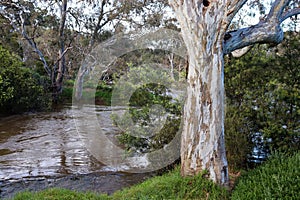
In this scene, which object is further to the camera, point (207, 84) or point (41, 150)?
point (41, 150)

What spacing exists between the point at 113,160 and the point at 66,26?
13125 mm

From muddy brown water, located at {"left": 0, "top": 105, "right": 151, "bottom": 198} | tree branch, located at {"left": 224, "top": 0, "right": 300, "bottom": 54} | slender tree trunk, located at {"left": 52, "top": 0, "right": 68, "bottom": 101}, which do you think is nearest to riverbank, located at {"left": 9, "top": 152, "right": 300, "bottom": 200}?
muddy brown water, located at {"left": 0, "top": 105, "right": 151, "bottom": 198}

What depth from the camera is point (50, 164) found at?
566 cm

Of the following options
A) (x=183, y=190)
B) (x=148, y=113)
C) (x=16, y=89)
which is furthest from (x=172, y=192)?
(x=16, y=89)

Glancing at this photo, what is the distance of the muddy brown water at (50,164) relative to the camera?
461 centimetres

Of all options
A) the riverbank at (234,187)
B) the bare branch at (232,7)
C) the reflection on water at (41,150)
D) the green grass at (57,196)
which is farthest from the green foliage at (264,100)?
the reflection on water at (41,150)

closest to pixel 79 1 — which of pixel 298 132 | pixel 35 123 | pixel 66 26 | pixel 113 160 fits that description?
pixel 66 26

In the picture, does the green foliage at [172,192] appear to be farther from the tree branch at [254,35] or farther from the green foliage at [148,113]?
the tree branch at [254,35]

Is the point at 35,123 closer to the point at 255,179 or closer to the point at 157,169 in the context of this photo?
the point at 157,169

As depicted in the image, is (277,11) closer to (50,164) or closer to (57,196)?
(57,196)

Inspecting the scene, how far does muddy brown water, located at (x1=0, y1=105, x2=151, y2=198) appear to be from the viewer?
4.61 metres

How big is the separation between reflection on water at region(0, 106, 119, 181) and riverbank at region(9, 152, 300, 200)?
180 centimetres

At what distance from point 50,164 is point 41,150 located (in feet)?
3.70

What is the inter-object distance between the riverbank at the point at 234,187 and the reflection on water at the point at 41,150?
180 centimetres
